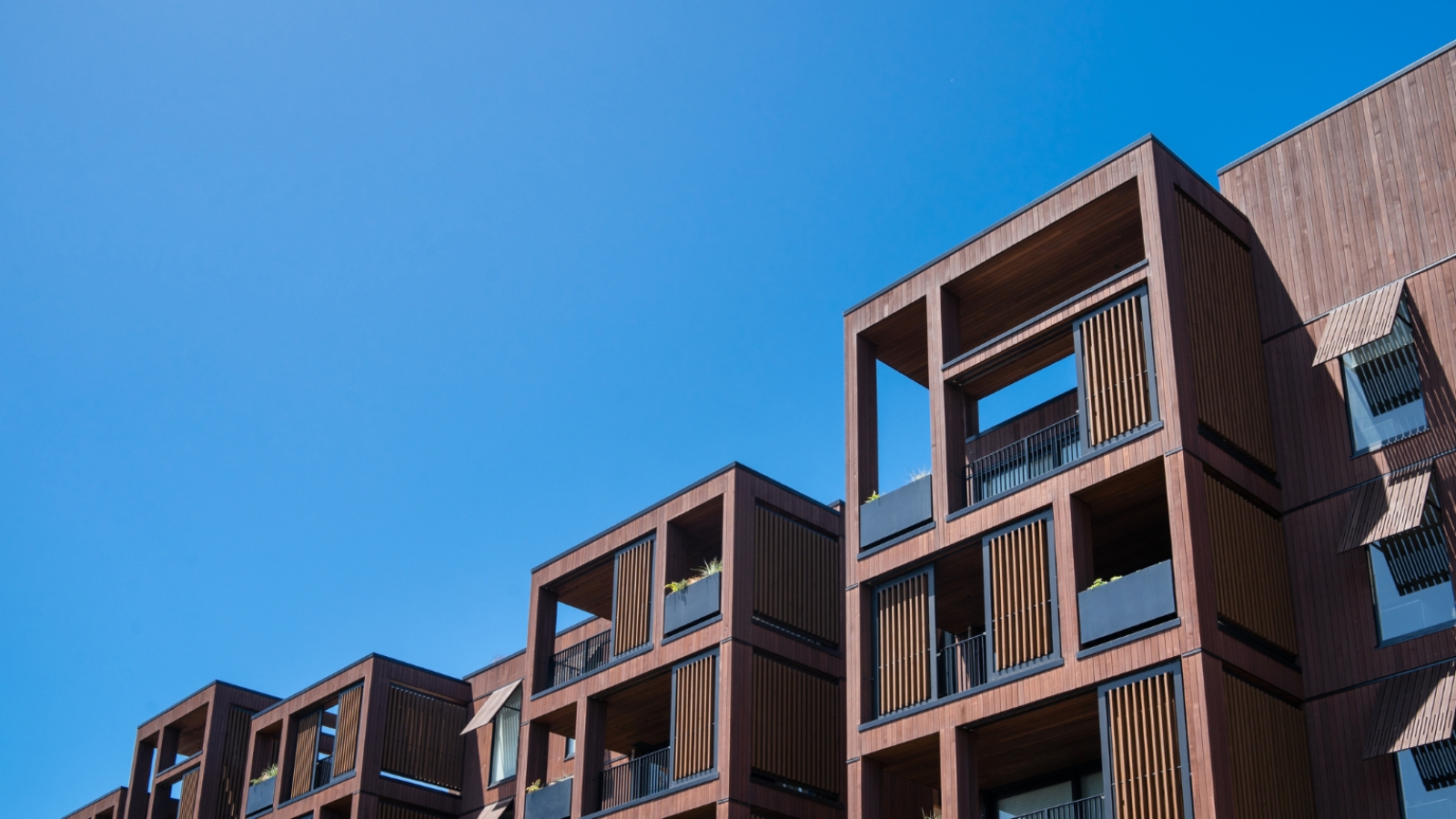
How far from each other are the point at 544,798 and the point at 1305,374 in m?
18.7

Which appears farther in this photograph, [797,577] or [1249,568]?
[797,577]

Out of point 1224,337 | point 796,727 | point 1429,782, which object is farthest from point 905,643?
point 1429,782

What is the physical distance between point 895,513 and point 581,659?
11.8m

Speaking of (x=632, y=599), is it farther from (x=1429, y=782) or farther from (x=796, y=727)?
(x=1429, y=782)

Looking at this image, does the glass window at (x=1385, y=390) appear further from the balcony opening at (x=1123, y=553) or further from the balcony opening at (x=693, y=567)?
the balcony opening at (x=693, y=567)

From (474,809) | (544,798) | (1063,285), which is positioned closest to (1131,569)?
(1063,285)

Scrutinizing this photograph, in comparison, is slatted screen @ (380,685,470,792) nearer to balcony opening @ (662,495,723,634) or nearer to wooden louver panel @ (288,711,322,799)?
wooden louver panel @ (288,711,322,799)

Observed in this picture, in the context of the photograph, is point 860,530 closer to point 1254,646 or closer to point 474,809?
point 1254,646

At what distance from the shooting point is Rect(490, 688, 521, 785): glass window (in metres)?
40.7

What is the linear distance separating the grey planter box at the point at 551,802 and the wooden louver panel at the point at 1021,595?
41.0 feet

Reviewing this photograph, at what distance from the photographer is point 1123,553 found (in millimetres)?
27625

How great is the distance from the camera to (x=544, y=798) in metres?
34.2

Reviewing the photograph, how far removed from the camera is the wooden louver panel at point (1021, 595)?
24.7 meters

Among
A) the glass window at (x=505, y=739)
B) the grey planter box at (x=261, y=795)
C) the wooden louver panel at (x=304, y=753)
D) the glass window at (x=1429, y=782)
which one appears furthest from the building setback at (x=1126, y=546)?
the grey planter box at (x=261, y=795)
